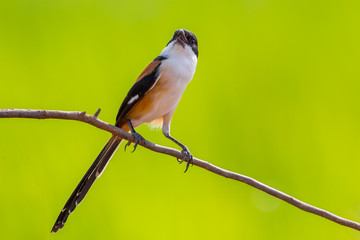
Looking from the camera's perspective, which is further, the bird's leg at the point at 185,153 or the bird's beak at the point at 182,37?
the bird's beak at the point at 182,37

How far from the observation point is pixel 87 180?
5.69 feet

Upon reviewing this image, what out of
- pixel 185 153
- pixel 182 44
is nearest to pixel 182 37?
pixel 182 44

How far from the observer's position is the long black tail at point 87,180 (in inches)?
65.3

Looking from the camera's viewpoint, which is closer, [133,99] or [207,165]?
[207,165]

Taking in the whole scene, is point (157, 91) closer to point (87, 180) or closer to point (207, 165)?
point (87, 180)

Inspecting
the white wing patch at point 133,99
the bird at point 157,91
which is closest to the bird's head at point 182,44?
the bird at point 157,91

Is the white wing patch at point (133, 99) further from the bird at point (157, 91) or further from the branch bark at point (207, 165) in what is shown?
the branch bark at point (207, 165)

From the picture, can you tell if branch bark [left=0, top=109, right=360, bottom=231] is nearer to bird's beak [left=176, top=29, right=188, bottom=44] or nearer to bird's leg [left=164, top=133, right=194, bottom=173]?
bird's leg [left=164, top=133, right=194, bottom=173]

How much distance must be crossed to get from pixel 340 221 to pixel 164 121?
0.93 m

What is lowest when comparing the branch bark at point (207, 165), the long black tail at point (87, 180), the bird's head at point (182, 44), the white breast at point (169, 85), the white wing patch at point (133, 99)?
the long black tail at point (87, 180)

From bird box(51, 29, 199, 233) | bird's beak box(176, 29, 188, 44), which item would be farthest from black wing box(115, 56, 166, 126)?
bird's beak box(176, 29, 188, 44)

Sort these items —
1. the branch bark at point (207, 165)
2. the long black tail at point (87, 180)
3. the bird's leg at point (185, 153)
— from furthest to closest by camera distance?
the bird's leg at point (185, 153)
the long black tail at point (87, 180)
the branch bark at point (207, 165)

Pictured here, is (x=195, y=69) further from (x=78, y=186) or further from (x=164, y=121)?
(x=78, y=186)

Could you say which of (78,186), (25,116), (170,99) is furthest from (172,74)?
(25,116)
